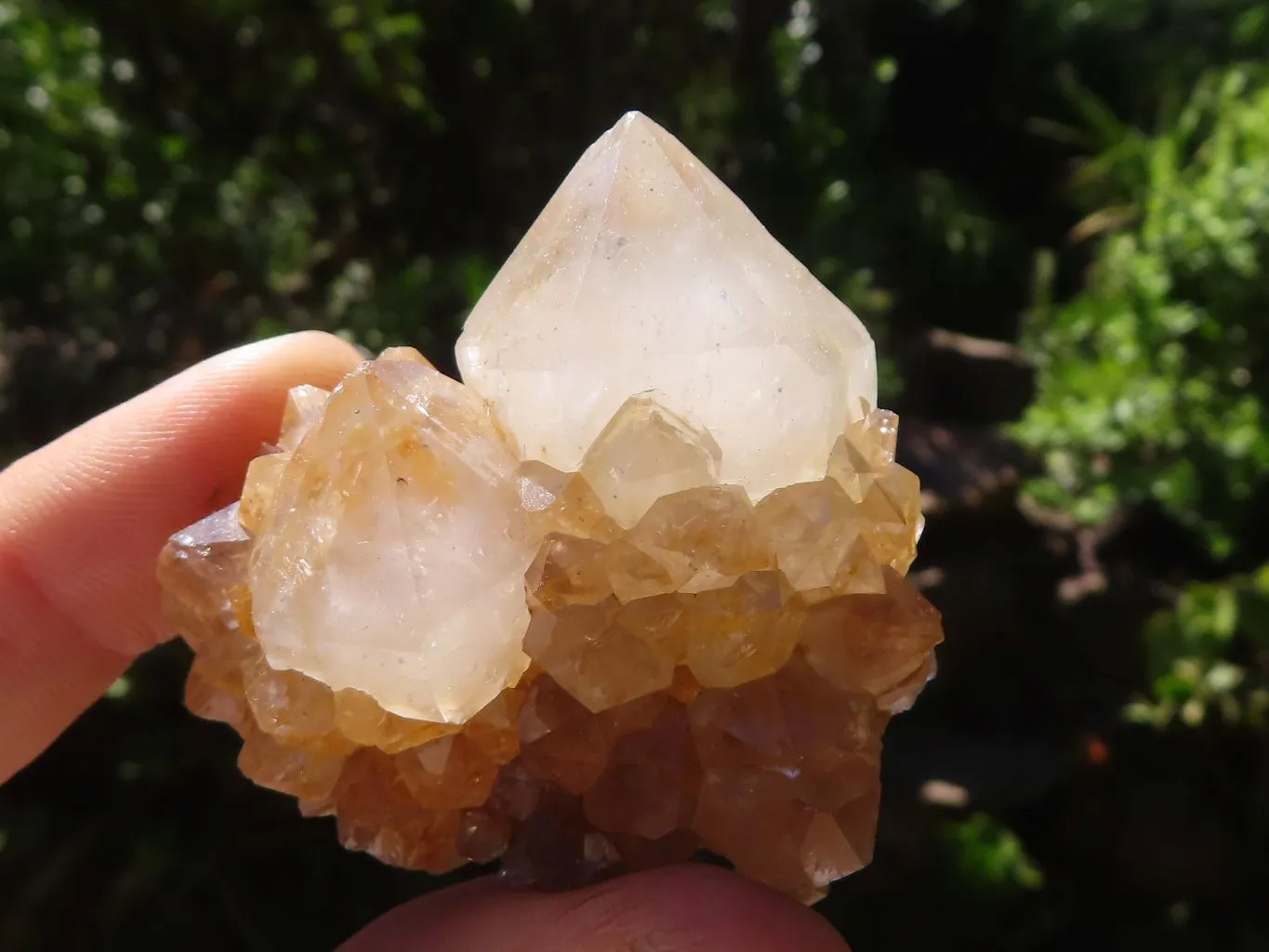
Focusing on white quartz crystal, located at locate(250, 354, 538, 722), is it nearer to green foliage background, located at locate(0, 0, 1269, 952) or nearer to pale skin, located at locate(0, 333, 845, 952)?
pale skin, located at locate(0, 333, 845, 952)

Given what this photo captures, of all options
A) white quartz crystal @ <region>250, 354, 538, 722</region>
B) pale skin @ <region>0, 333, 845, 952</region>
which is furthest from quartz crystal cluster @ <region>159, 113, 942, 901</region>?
pale skin @ <region>0, 333, 845, 952</region>

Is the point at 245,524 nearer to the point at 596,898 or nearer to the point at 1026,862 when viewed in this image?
the point at 596,898

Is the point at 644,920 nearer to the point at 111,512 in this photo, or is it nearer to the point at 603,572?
the point at 603,572

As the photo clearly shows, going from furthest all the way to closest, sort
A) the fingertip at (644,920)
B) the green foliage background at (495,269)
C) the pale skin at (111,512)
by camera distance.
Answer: the green foliage background at (495,269) < the pale skin at (111,512) < the fingertip at (644,920)

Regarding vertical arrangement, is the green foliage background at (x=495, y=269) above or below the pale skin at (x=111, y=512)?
below

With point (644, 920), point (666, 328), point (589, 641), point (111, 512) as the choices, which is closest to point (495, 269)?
point (111, 512)

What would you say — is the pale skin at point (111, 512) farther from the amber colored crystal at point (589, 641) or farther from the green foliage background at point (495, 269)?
the green foliage background at point (495, 269)

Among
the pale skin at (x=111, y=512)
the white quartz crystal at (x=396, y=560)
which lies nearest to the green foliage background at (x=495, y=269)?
the pale skin at (x=111, y=512)

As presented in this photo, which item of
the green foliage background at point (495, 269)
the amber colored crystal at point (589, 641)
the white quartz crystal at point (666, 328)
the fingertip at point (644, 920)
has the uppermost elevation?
the white quartz crystal at point (666, 328)
